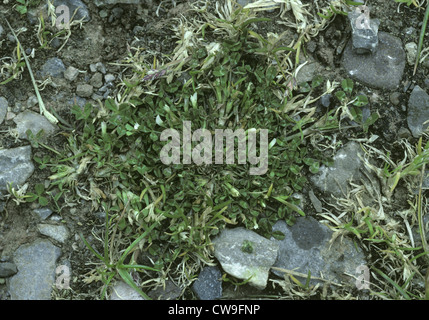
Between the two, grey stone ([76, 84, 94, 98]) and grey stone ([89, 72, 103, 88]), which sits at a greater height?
grey stone ([89, 72, 103, 88])

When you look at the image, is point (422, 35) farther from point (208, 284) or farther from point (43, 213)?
point (43, 213)

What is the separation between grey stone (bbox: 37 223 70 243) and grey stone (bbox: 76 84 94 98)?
31.3 inches

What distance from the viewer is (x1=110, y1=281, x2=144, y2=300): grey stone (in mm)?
2422

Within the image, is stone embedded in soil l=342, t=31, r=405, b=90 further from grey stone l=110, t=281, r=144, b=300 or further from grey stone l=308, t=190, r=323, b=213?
grey stone l=110, t=281, r=144, b=300

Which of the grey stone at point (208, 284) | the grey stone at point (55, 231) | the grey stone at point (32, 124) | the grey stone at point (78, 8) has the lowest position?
the grey stone at point (208, 284)

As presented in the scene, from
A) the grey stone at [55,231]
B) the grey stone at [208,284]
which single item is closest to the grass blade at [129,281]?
the grey stone at [208,284]

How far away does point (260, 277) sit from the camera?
2404 mm

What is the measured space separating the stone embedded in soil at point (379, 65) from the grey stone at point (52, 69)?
1.74 metres

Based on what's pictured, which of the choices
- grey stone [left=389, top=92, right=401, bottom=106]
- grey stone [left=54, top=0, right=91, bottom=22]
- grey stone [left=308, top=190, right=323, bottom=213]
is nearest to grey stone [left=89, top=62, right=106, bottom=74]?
grey stone [left=54, top=0, right=91, bottom=22]

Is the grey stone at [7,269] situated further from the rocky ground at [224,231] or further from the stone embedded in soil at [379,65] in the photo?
the stone embedded in soil at [379,65]

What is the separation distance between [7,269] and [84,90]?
3.64 feet

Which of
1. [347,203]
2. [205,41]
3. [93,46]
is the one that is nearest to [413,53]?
[347,203]

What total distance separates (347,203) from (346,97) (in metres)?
0.64

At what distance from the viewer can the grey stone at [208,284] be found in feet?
7.91
